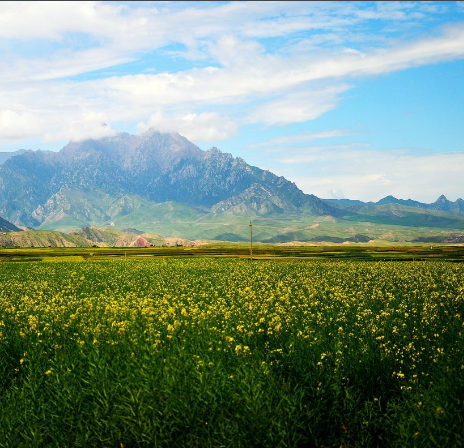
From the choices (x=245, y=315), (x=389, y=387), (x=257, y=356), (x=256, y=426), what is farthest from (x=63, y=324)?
(x=389, y=387)

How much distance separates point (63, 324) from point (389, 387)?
16768 millimetres

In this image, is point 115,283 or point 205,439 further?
point 115,283

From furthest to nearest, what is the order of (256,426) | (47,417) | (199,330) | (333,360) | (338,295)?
1. (338,295)
2. (199,330)
3. (333,360)
4. (47,417)
5. (256,426)

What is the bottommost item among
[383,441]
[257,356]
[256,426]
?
[383,441]

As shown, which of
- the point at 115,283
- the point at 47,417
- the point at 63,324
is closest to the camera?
the point at 47,417

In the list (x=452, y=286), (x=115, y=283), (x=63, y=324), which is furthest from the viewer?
(x=115, y=283)

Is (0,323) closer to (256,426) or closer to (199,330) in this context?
(199,330)

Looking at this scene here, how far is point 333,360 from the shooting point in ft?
62.5

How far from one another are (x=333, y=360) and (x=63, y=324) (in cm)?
1458

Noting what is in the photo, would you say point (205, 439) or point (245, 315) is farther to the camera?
point (245, 315)

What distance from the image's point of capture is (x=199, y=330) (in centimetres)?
2333

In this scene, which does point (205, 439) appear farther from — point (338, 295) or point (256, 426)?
point (338, 295)

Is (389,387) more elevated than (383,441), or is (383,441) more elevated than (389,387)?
(389,387)

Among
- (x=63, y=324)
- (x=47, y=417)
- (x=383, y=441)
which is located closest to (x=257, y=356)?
(x=383, y=441)
